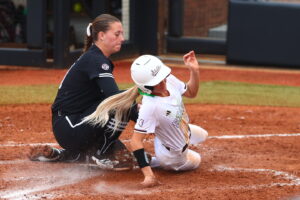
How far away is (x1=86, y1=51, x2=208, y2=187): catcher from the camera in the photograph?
5.09m

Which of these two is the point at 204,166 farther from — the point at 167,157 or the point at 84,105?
the point at 84,105

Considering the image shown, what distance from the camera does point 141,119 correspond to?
16.8 feet

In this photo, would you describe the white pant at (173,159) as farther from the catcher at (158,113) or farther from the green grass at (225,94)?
the green grass at (225,94)

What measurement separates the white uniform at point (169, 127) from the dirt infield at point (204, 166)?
114 millimetres

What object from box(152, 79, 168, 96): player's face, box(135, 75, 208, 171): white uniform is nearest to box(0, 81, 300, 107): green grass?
box(135, 75, 208, 171): white uniform

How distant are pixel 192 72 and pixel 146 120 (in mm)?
741

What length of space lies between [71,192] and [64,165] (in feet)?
2.96

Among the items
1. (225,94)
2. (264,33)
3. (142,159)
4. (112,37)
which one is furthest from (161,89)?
(264,33)

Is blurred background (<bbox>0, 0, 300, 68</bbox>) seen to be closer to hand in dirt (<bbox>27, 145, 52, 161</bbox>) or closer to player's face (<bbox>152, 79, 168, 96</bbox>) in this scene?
hand in dirt (<bbox>27, 145, 52, 161</bbox>)

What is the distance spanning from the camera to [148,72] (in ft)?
16.6

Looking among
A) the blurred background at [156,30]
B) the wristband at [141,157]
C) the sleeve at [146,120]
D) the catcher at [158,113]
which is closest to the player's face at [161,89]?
the catcher at [158,113]

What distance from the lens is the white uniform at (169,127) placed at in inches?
203

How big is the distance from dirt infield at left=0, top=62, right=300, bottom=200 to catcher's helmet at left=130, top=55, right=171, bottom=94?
809 millimetres

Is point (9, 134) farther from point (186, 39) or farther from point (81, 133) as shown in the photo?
point (186, 39)
